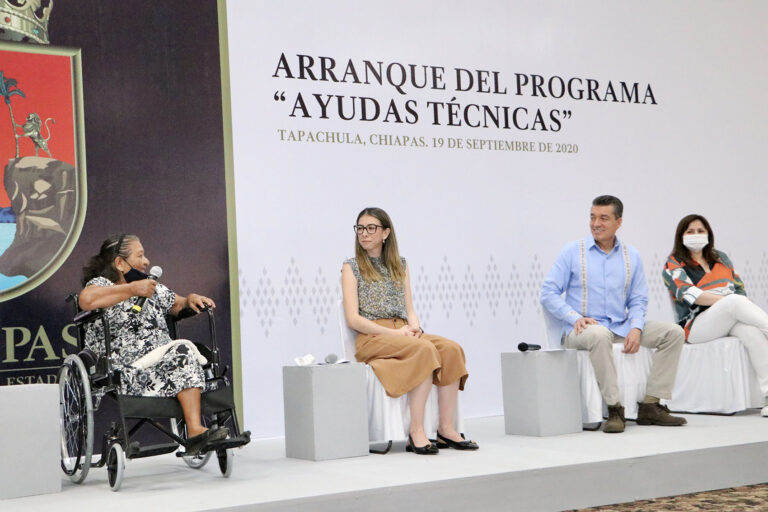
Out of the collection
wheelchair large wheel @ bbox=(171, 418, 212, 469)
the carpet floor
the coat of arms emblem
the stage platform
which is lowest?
the carpet floor

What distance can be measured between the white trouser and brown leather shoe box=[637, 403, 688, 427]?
2.03 ft

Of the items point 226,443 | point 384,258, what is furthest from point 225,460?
point 384,258

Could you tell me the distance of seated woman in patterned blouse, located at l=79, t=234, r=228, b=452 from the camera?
355 cm

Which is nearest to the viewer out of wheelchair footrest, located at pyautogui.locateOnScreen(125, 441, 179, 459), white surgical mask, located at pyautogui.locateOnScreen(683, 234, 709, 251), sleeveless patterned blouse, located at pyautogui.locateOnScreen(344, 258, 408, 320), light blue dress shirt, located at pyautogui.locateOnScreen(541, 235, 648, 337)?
wheelchair footrest, located at pyautogui.locateOnScreen(125, 441, 179, 459)

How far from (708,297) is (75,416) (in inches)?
131

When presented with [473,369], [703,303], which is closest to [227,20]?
[473,369]

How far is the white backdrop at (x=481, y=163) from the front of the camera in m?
5.00

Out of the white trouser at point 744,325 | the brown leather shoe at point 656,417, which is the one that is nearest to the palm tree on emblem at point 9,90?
the brown leather shoe at point 656,417

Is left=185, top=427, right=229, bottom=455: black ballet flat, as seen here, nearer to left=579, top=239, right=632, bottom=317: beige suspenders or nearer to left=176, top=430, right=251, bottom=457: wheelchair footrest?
left=176, top=430, right=251, bottom=457: wheelchair footrest

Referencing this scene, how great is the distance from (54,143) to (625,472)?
2957 millimetres

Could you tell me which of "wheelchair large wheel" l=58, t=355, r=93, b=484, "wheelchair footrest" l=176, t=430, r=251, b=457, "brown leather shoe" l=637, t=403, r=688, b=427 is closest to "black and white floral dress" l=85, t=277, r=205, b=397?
"wheelchair large wheel" l=58, t=355, r=93, b=484

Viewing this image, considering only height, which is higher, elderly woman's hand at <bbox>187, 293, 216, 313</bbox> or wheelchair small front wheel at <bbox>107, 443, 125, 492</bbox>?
elderly woman's hand at <bbox>187, 293, 216, 313</bbox>

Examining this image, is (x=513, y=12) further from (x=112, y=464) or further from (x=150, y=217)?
(x=112, y=464)

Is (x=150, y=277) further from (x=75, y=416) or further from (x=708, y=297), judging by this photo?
(x=708, y=297)
